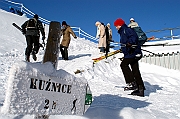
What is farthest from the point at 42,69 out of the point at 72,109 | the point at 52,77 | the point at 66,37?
the point at 66,37

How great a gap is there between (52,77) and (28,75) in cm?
22

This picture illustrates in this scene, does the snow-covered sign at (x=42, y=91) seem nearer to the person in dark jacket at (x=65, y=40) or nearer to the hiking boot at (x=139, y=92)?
the hiking boot at (x=139, y=92)

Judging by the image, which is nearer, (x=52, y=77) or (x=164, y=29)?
(x=52, y=77)

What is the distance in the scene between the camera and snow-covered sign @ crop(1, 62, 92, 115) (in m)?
1.61

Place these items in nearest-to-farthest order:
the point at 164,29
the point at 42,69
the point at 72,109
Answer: the point at 42,69
the point at 72,109
the point at 164,29

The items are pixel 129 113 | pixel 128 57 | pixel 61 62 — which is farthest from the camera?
pixel 61 62

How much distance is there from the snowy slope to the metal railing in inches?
13.9

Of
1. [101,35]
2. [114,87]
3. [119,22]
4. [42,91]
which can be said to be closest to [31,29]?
[114,87]

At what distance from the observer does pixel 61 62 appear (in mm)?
9172

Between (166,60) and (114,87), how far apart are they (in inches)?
200

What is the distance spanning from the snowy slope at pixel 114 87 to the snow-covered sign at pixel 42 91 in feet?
2.32

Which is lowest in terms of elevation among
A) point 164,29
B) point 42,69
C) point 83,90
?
point 83,90

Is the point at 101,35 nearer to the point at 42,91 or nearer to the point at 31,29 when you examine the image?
the point at 31,29

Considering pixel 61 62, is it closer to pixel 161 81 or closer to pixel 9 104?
pixel 161 81
